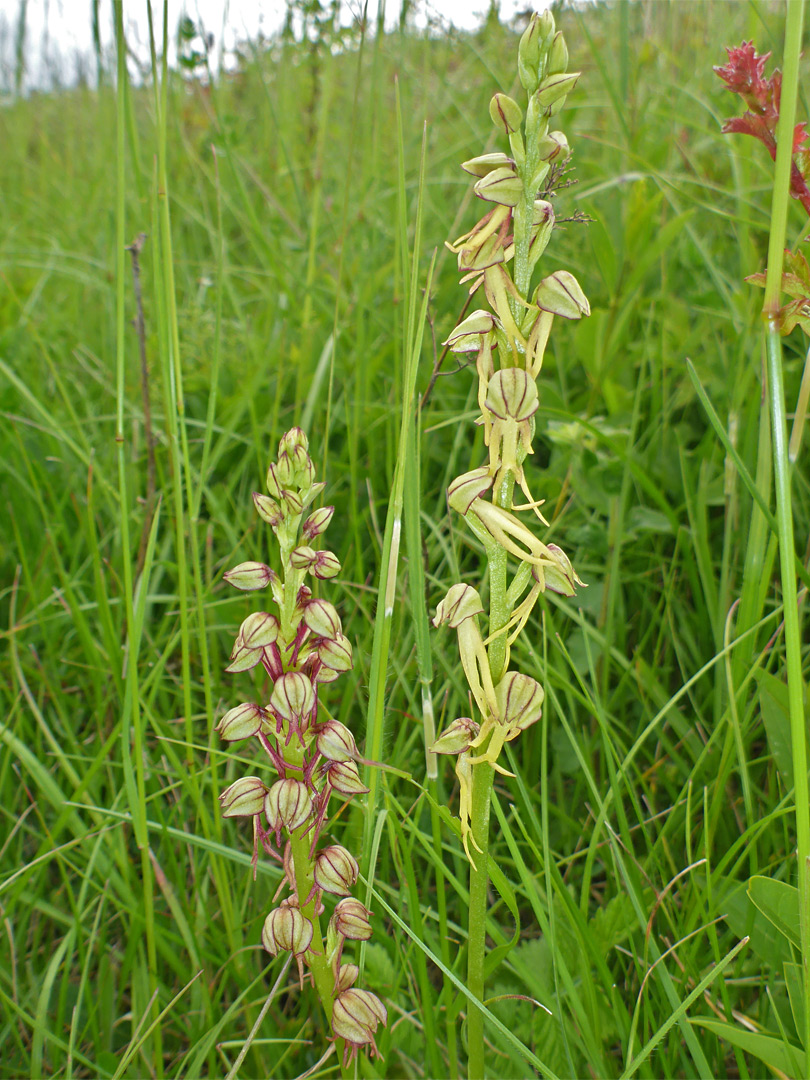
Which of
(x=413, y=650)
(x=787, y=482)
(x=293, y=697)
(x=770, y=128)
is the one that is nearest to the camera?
(x=787, y=482)

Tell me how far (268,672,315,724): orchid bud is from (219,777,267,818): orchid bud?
0.11 metres

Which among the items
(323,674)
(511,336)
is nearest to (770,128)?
(511,336)

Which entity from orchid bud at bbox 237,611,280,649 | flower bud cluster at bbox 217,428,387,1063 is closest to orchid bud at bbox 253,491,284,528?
flower bud cluster at bbox 217,428,387,1063

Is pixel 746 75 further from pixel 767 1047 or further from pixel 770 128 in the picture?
pixel 767 1047

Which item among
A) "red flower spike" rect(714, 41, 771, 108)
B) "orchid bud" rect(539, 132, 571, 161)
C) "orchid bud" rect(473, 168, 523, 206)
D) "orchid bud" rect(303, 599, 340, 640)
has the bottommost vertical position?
"orchid bud" rect(303, 599, 340, 640)

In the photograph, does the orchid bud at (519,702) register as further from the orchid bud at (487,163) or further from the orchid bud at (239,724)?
the orchid bud at (487,163)

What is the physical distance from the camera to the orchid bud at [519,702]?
2.69ft

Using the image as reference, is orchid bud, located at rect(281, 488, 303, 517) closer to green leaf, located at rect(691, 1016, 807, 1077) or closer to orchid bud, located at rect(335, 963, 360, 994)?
orchid bud, located at rect(335, 963, 360, 994)

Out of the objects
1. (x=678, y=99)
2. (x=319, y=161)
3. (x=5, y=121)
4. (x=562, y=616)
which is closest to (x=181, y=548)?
(x=562, y=616)

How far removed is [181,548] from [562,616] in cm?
92

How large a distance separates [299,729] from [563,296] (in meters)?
0.51

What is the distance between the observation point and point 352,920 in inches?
36.4

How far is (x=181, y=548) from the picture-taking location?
1.16 meters

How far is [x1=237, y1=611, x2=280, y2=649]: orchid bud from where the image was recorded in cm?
83
